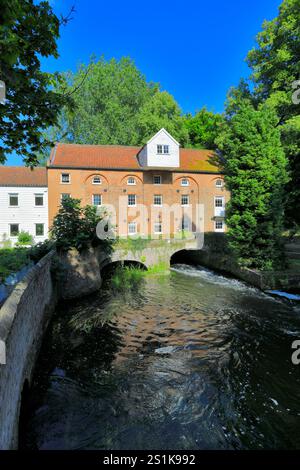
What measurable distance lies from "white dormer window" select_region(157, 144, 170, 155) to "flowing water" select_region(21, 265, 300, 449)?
2079cm

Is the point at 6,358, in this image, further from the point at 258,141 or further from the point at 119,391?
the point at 258,141

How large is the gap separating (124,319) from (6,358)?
7501 millimetres

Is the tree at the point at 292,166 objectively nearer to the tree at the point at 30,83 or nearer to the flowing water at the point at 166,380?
the flowing water at the point at 166,380

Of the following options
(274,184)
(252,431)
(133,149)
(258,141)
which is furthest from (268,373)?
(133,149)

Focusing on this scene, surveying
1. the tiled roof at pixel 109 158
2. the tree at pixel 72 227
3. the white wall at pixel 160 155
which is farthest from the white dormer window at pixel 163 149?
the tree at pixel 72 227

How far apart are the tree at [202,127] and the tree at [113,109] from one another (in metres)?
3.95

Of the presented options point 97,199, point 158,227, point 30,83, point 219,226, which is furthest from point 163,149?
point 30,83

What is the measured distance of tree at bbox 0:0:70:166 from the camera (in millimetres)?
4609

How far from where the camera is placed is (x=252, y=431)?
17.4 ft

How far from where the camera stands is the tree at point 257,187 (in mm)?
15680

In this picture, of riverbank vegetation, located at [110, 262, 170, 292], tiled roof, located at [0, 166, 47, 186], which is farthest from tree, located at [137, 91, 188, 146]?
riverbank vegetation, located at [110, 262, 170, 292]

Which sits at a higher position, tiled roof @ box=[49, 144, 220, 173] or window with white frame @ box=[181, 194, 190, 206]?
tiled roof @ box=[49, 144, 220, 173]

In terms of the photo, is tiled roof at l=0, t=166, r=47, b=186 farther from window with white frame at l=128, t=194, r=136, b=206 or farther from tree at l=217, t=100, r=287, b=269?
tree at l=217, t=100, r=287, b=269

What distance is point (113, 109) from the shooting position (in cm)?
4034
